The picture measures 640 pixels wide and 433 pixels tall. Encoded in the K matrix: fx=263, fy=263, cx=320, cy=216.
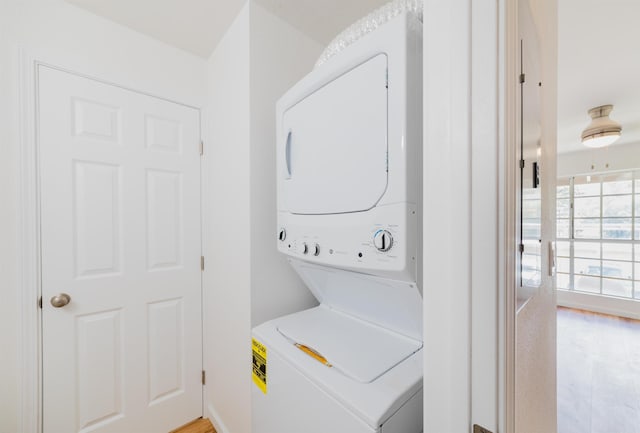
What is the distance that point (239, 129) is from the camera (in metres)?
1.53

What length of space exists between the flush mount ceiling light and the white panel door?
4369 millimetres

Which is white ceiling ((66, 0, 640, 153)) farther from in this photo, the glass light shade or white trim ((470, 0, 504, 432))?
white trim ((470, 0, 504, 432))

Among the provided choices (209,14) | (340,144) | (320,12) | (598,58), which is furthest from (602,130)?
(209,14)

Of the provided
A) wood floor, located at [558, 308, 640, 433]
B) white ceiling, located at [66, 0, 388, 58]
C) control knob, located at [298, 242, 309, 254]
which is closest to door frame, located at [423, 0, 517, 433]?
control knob, located at [298, 242, 309, 254]

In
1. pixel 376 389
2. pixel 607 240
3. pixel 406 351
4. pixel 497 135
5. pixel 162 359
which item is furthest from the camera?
pixel 607 240

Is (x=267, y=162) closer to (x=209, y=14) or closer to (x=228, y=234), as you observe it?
(x=228, y=234)

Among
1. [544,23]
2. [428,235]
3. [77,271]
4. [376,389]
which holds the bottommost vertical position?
[376,389]

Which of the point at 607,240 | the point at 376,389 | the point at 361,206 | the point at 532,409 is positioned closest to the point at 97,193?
the point at 361,206

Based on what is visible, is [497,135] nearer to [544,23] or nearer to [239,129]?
[544,23]

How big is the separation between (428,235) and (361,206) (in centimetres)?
28

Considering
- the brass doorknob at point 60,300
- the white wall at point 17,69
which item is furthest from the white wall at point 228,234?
the brass doorknob at point 60,300

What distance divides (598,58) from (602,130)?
1358mm

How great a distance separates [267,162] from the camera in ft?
4.89

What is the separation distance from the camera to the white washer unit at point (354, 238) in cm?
75
